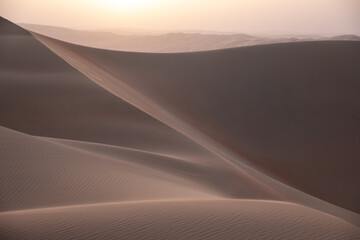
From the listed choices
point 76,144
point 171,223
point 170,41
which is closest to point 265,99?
point 76,144

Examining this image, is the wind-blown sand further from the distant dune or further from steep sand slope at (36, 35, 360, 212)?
the distant dune

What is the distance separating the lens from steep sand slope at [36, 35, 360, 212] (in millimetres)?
11406

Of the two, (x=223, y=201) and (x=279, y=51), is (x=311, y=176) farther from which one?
(x=279, y=51)

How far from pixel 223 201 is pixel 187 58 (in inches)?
613

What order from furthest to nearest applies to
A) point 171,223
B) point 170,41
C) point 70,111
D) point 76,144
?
point 170,41 < point 70,111 < point 76,144 < point 171,223

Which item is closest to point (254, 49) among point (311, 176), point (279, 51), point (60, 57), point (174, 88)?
point (279, 51)

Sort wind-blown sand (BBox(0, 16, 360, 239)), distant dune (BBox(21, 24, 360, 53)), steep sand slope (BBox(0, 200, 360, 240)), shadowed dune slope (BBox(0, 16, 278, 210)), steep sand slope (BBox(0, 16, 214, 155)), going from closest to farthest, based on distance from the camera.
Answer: steep sand slope (BBox(0, 200, 360, 240))
wind-blown sand (BBox(0, 16, 360, 239))
shadowed dune slope (BBox(0, 16, 278, 210))
steep sand slope (BBox(0, 16, 214, 155))
distant dune (BBox(21, 24, 360, 53))

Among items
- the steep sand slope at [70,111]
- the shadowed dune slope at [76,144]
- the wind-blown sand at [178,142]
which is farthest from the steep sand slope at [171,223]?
the steep sand slope at [70,111]

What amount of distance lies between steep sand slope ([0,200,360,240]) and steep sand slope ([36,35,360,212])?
6.26 meters

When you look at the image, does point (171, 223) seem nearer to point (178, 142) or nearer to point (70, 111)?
point (178, 142)

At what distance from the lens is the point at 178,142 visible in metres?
9.73

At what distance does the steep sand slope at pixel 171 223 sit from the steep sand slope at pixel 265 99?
6.26m

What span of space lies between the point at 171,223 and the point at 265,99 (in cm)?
1217

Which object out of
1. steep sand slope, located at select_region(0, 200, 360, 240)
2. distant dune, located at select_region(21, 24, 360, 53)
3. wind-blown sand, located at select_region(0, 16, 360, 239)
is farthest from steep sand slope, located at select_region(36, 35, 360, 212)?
distant dune, located at select_region(21, 24, 360, 53)
